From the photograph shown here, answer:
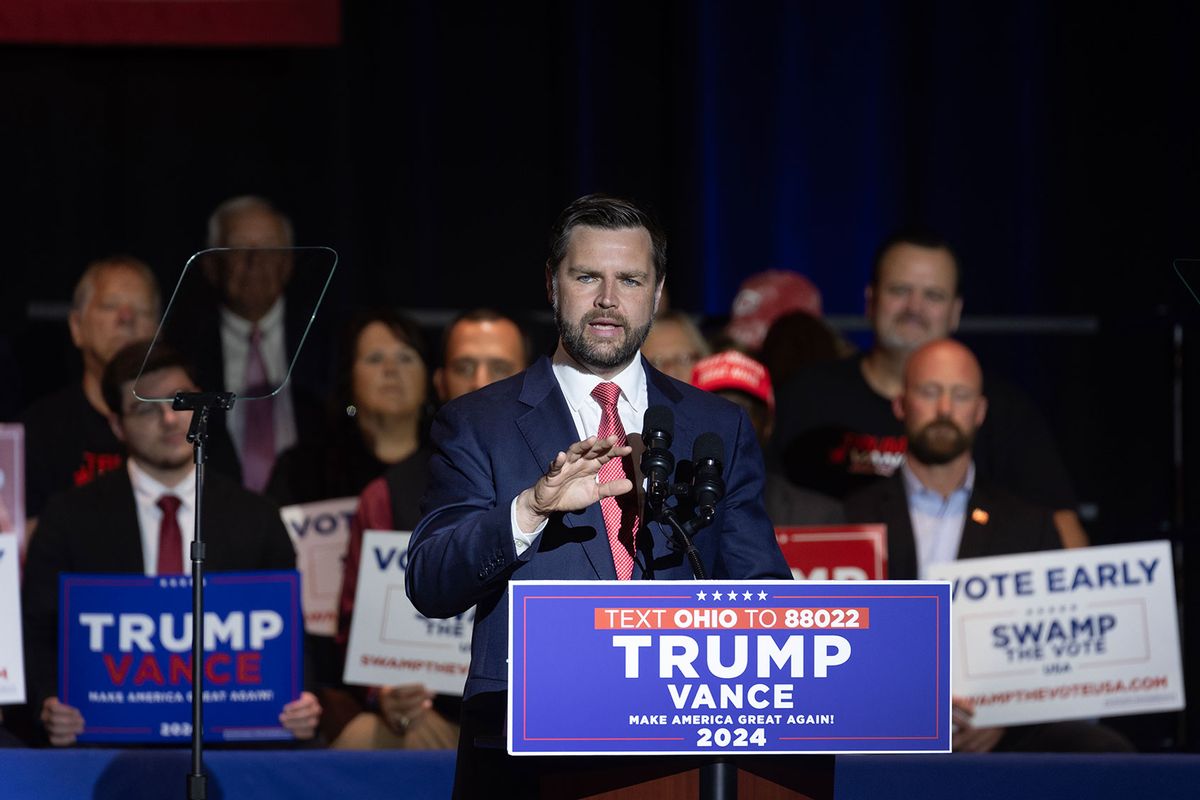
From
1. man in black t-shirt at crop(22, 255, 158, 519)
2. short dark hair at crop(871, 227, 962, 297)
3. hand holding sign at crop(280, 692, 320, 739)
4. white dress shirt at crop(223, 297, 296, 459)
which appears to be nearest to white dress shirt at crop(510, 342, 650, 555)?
white dress shirt at crop(223, 297, 296, 459)

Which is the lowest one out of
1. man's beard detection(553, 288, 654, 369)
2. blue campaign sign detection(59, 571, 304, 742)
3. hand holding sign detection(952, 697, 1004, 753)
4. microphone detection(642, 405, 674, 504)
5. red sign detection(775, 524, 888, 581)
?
hand holding sign detection(952, 697, 1004, 753)

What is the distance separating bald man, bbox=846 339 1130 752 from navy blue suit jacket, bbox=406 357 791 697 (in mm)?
1981

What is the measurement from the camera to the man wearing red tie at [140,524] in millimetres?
4352

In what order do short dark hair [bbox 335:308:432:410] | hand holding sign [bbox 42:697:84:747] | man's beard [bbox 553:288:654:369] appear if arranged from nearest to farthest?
man's beard [bbox 553:288:654:369]
hand holding sign [bbox 42:697:84:747]
short dark hair [bbox 335:308:432:410]

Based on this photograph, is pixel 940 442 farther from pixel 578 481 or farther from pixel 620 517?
pixel 578 481

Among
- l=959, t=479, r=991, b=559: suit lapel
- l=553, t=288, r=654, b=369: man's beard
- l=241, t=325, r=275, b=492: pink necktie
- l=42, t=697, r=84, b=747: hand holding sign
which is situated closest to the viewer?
l=553, t=288, r=654, b=369: man's beard

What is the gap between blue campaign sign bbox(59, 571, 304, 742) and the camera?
409cm

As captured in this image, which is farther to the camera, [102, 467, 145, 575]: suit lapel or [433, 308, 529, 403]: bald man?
[433, 308, 529, 403]: bald man

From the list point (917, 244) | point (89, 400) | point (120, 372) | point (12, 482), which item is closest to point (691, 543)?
point (120, 372)

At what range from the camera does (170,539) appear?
443 cm

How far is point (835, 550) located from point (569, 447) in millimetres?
2007

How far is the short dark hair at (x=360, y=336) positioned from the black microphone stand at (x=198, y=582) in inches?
75.4

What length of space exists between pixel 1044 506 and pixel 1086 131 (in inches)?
111

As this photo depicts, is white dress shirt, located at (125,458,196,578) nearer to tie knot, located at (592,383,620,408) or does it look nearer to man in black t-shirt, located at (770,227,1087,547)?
man in black t-shirt, located at (770,227,1087,547)
